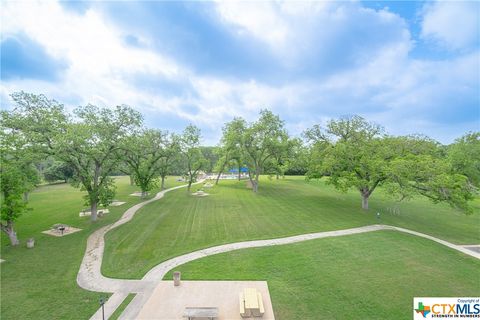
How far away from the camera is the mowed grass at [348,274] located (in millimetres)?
8977

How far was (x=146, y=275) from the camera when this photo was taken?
11266 millimetres

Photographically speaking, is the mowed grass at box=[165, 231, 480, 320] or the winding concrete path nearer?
the mowed grass at box=[165, 231, 480, 320]

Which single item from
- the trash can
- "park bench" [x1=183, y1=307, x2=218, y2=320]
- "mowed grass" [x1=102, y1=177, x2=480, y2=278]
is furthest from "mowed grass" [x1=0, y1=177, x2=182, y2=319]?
"park bench" [x1=183, y1=307, x2=218, y2=320]

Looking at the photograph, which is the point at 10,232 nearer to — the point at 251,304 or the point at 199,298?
the point at 199,298

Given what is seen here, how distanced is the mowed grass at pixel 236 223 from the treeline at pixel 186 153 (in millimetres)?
3064

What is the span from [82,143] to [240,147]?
22.5 meters

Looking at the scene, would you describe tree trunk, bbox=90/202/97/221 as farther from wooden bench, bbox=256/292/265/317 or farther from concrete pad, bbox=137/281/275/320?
wooden bench, bbox=256/292/265/317

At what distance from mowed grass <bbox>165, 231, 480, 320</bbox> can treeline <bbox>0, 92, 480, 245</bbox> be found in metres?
6.59

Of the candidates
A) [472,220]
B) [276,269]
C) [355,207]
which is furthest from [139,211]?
[472,220]

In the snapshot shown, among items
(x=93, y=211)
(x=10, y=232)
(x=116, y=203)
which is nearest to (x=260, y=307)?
(x=10, y=232)

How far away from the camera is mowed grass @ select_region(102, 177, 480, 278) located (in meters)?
14.1

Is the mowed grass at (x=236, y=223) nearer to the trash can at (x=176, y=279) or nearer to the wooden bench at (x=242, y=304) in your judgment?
the trash can at (x=176, y=279)

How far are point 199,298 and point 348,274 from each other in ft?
24.2

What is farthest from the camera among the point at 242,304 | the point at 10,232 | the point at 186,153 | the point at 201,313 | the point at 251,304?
the point at 186,153
